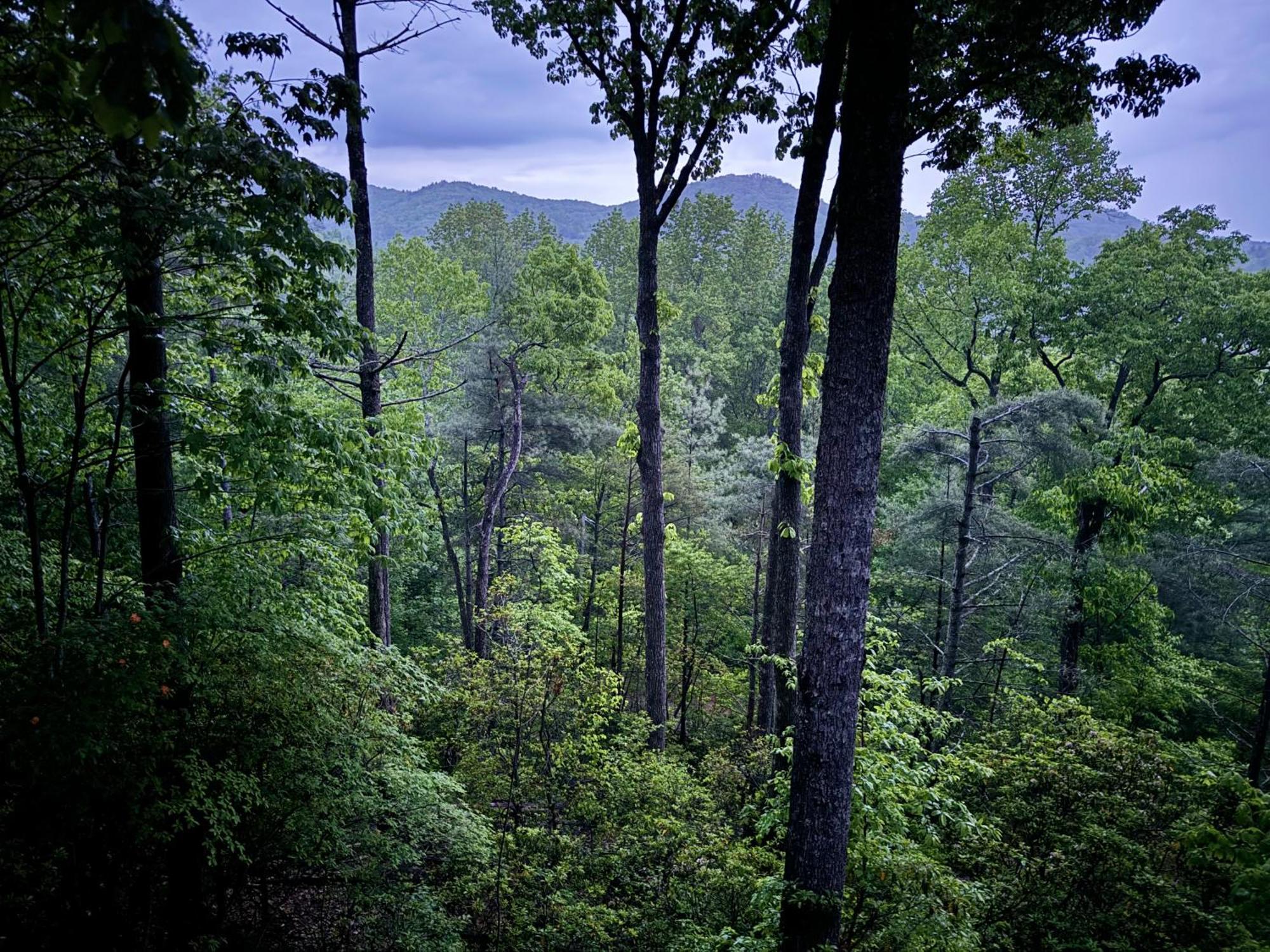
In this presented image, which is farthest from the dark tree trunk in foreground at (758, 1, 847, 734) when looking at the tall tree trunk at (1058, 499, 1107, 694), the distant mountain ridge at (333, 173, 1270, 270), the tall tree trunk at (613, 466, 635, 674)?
the distant mountain ridge at (333, 173, 1270, 270)

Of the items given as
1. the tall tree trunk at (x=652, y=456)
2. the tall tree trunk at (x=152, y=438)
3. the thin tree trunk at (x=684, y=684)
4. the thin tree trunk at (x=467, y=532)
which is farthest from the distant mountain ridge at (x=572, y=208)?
the tall tree trunk at (x=152, y=438)

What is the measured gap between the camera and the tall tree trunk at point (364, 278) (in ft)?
22.4

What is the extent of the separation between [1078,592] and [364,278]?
14219 millimetres

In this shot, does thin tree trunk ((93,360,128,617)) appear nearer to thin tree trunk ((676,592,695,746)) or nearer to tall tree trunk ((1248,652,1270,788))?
thin tree trunk ((676,592,695,746))

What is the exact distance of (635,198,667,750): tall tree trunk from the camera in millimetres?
8039

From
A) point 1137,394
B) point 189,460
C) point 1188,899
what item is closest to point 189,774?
point 189,460

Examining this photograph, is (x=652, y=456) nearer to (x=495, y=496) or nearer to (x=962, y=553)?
(x=962, y=553)

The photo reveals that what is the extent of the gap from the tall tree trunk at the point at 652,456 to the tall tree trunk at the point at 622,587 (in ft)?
18.9

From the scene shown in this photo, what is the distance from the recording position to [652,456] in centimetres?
846

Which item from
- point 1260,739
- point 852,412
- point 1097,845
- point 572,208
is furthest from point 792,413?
point 572,208

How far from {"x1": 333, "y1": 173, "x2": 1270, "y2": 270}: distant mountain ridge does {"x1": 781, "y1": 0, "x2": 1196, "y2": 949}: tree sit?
213 feet

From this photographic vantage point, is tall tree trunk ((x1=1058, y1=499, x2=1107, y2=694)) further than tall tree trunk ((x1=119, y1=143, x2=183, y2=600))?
Yes

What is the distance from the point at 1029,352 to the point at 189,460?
18.1 metres

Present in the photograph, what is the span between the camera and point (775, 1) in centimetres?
578
